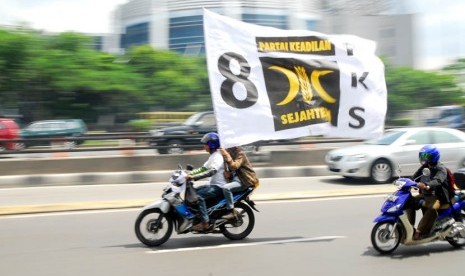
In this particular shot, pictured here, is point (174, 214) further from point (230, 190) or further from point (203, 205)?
point (230, 190)

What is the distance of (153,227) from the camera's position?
7238mm

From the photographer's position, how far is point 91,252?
6.96 m

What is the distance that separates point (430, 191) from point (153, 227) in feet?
11.3

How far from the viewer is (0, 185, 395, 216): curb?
32.4 ft

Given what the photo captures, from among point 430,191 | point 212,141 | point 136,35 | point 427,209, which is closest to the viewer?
point 430,191

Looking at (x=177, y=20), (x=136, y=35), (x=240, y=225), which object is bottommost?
(x=240, y=225)

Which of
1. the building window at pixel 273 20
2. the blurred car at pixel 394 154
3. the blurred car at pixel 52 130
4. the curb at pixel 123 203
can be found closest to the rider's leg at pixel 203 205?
the curb at pixel 123 203

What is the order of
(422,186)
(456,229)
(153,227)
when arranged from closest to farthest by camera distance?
(422,186) < (456,229) < (153,227)

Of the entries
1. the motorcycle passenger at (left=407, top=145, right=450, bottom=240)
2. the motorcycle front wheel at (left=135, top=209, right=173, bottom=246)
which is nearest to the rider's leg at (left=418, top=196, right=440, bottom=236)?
the motorcycle passenger at (left=407, top=145, right=450, bottom=240)

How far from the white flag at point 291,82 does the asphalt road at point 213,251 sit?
1437 mm

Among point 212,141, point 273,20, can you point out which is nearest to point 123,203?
point 212,141

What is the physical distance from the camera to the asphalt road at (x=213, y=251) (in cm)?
613

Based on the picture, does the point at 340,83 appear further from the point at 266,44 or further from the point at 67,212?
the point at 67,212

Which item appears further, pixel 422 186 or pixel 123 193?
pixel 123 193
